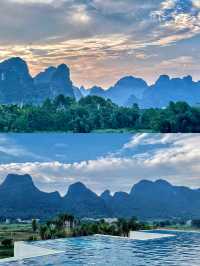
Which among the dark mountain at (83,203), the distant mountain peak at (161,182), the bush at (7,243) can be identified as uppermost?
the distant mountain peak at (161,182)

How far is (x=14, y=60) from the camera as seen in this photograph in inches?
424

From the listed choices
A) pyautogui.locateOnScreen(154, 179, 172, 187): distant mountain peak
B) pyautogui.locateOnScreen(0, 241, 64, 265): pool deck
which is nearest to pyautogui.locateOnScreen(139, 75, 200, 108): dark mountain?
pyautogui.locateOnScreen(154, 179, 172, 187): distant mountain peak

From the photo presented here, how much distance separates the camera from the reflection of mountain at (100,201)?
35.8 feet

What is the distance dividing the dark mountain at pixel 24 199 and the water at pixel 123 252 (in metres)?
2.91

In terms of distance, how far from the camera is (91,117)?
10.9m

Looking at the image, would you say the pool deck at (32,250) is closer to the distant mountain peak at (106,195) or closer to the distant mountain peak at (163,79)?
the distant mountain peak at (106,195)

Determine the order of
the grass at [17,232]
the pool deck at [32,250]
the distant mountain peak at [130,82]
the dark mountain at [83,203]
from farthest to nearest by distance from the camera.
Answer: the distant mountain peak at [130,82]
the dark mountain at [83,203]
the grass at [17,232]
the pool deck at [32,250]

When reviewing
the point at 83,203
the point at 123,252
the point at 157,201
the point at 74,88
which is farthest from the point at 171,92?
Answer: the point at 123,252

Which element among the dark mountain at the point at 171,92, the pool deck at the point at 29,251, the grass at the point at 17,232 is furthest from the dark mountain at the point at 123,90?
the pool deck at the point at 29,251

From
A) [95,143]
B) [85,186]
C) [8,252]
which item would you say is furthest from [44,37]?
[8,252]

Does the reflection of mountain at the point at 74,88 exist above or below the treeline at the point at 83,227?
above

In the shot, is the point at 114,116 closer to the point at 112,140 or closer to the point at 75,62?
the point at 112,140

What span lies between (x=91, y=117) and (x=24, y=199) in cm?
220

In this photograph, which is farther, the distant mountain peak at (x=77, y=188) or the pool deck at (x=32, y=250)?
the distant mountain peak at (x=77, y=188)
